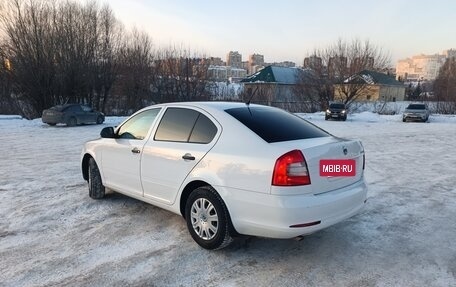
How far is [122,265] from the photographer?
3.89 meters

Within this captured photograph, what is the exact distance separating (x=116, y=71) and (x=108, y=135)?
32313 millimetres

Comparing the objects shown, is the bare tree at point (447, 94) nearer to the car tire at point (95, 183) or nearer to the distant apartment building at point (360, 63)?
the distant apartment building at point (360, 63)

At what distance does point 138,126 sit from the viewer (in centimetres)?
536

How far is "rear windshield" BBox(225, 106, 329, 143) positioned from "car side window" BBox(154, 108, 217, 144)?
0.32 metres

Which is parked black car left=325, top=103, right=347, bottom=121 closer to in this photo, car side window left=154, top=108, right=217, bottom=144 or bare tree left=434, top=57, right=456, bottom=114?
bare tree left=434, top=57, right=456, bottom=114

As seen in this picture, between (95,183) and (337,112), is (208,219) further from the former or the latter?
(337,112)

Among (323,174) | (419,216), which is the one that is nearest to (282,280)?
(323,174)

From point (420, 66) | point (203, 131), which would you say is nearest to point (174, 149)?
point (203, 131)

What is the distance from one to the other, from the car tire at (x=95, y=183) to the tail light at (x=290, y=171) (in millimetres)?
3398

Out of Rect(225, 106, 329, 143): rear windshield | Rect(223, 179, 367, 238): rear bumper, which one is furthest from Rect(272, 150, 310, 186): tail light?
Rect(225, 106, 329, 143): rear windshield

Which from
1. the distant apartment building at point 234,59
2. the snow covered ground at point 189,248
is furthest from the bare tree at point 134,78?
the distant apartment building at point 234,59

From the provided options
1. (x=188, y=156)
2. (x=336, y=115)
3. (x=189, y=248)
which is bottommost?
(x=189, y=248)

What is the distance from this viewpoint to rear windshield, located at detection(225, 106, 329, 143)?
4.07 m

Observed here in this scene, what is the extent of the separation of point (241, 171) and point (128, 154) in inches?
80.5
